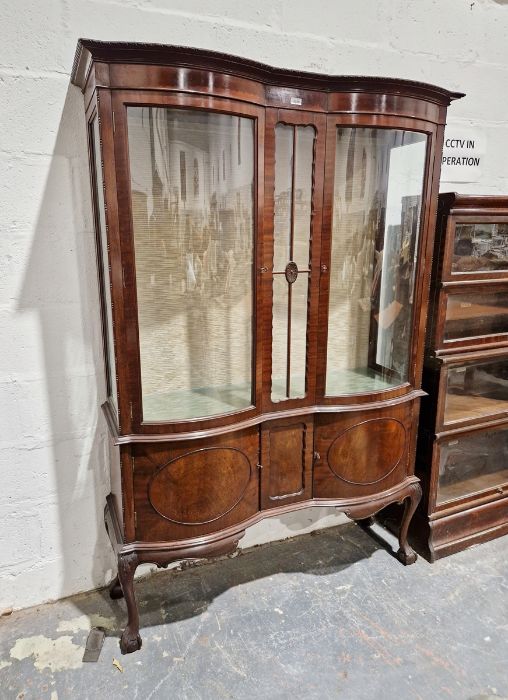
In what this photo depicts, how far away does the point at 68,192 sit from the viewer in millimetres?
1674

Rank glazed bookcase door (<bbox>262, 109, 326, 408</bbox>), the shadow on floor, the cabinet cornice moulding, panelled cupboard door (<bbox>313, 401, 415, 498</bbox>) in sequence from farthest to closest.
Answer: the shadow on floor, panelled cupboard door (<bbox>313, 401, 415, 498</bbox>), glazed bookcase door (<bbox>262, 109, 326, 408</bbox>), the cabinet cornice moulding

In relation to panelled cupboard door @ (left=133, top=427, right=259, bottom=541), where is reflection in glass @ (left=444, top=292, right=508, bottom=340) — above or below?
above

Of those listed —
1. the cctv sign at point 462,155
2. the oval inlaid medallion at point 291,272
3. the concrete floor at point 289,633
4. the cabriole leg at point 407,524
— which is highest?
the cctv sign at point 462,155

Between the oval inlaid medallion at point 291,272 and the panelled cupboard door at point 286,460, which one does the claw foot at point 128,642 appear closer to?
the panelled cupboard door at point 286,460

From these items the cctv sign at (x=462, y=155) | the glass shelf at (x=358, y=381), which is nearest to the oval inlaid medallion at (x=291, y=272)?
the glass shelf at (x=358, y=381)

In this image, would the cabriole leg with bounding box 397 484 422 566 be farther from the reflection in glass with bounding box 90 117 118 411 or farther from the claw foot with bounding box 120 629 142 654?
the reflection in glass with bounding box 90 117 118 411

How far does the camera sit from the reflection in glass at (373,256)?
1731 mm

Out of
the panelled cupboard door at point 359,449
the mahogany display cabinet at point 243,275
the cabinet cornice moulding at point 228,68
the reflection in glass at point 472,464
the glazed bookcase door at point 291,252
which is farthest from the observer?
the reflection in glass at point 472,464

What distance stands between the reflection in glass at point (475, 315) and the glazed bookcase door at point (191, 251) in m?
0.93

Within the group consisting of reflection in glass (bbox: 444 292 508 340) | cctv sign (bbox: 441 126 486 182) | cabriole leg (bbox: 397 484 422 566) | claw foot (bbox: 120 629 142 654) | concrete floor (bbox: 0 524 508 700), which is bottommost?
concrete floor (bbox: 0 524 508 700)

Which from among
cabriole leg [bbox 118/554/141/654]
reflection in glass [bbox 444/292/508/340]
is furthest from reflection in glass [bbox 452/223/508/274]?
cabriole leg [bbox 118/554/141/654]

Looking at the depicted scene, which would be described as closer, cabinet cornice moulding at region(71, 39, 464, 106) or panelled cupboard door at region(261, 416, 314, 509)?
cabinet cornice moulding at region(71, 39, 464, 106)

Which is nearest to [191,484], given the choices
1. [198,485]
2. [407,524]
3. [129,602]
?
[198,485]

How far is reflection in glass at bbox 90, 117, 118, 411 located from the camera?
4.83ft
